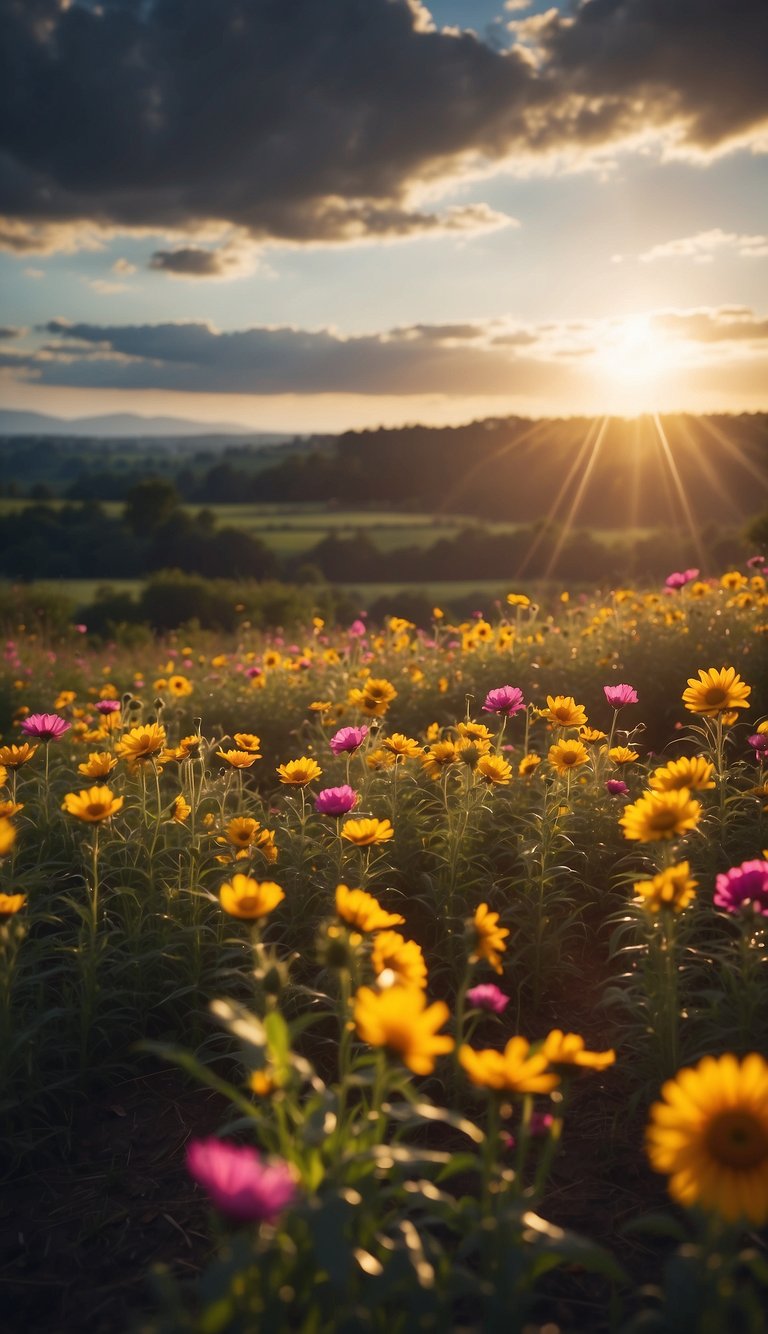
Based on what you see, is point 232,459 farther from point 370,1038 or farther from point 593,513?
point 370,1038

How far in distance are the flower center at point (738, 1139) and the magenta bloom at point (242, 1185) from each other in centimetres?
63

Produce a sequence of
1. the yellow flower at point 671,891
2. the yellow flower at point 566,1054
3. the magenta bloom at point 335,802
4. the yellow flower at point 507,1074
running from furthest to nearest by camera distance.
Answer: the magenta bloom at point 335,802
the yellow flower at point 671,891
the yellow flower at point 566,1054
the yellow flower at point 507,1074

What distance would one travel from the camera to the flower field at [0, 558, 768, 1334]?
142cm

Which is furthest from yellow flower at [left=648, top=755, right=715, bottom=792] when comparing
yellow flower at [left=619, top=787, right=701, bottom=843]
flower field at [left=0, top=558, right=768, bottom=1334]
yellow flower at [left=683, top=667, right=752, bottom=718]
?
yellow flower at [left=683, top=667, right=752, bottom=718]

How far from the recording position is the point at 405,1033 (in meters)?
1.44

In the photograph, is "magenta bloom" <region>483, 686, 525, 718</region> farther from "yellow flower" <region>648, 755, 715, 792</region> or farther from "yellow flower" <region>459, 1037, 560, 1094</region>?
"yellow flower" <region>459, 1037, 560, 1094</region>

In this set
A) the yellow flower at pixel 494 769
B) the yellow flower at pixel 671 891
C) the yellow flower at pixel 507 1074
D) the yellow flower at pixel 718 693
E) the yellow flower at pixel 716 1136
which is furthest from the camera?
the yellow flower at pixel 494 769

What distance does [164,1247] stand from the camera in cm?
226

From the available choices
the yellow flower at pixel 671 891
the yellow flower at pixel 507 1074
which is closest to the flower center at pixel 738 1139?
the yellow flower at pixel 507 1074

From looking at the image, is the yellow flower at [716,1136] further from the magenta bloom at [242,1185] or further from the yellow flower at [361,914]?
the yellow flower at [361,914]

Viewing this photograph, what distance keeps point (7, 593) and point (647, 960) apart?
1765cm

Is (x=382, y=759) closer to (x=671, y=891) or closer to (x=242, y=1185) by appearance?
(x=671, y=891)

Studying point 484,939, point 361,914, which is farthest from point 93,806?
point 484,939

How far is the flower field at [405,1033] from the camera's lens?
1418 millimetres
